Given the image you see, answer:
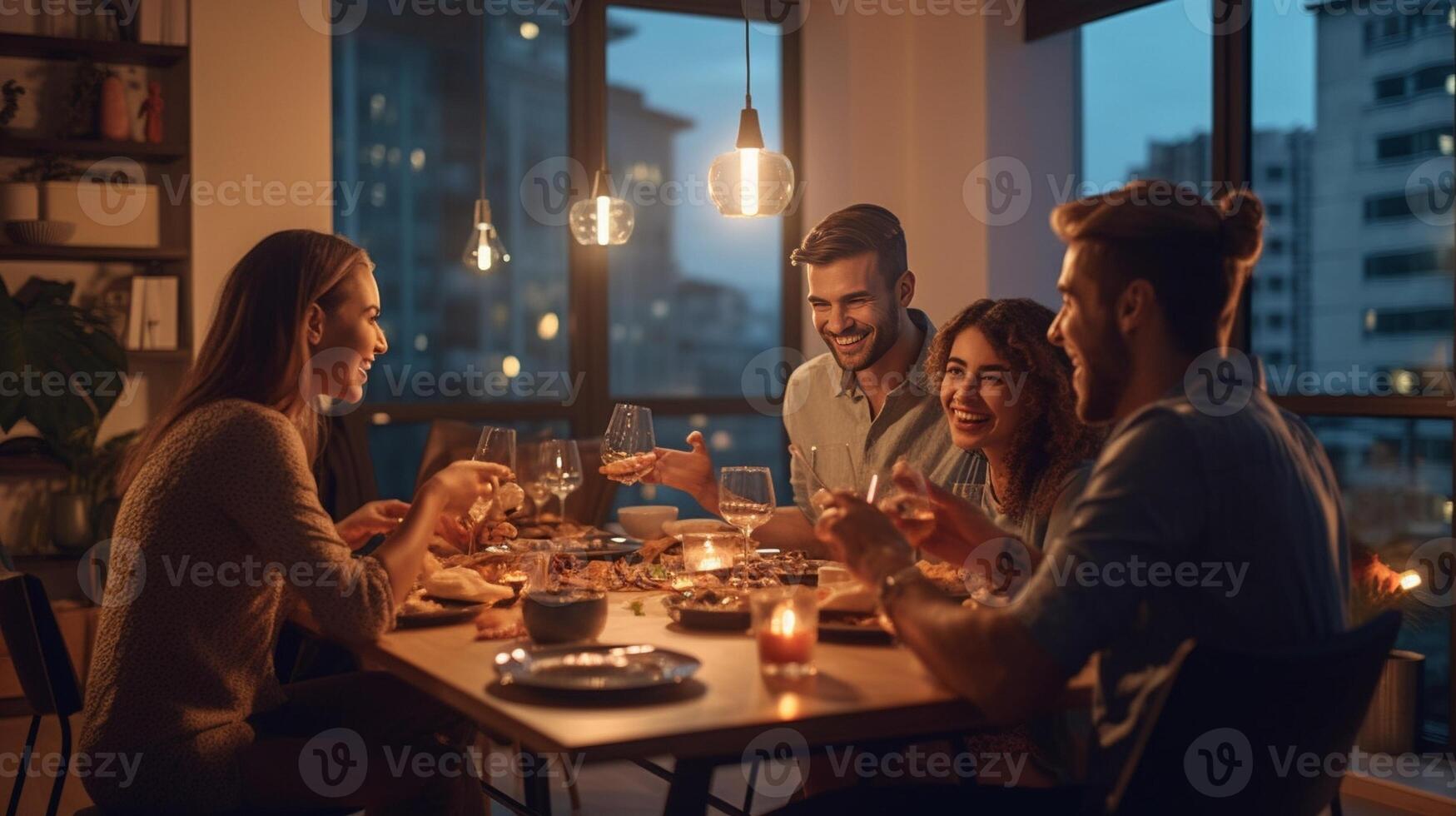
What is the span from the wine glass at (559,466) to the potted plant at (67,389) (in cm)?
290

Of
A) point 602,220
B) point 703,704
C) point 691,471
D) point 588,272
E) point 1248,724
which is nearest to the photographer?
point 1248,724

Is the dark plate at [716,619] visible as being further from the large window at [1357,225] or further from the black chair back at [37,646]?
the large window at [1357,225]

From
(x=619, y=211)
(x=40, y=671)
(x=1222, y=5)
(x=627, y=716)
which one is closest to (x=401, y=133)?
(x=619, y=211)

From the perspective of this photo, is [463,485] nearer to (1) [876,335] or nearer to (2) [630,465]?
(2) [630,465]

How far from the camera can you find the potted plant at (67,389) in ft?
14.9

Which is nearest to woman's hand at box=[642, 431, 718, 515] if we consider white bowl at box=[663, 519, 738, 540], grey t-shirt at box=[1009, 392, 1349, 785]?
white bowl at box=[663, 519, 738, 540]

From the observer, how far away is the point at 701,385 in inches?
236

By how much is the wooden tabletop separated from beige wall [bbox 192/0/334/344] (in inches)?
137

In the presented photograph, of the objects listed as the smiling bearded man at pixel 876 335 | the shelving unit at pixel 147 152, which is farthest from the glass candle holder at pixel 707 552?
the shelving unit at pixel 147 152

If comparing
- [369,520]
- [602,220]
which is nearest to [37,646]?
[369,520]

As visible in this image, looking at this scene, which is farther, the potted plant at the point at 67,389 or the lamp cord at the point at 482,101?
the potted plant at the point at 67,389

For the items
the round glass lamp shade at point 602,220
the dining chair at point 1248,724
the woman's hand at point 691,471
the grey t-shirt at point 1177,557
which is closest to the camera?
the dining chair at point 1248,724

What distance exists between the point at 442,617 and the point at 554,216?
3.89m

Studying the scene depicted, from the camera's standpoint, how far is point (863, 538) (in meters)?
1.72
